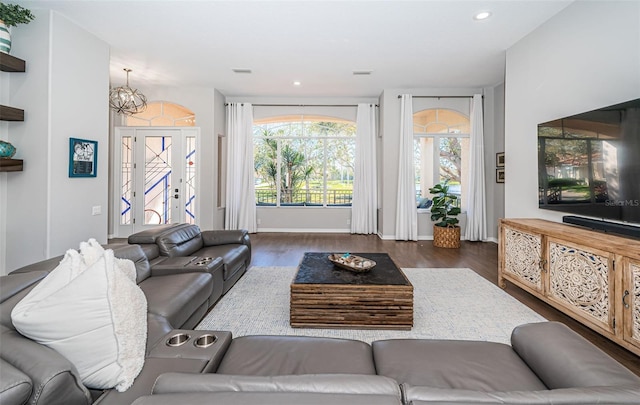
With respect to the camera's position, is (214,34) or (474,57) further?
(474,57)

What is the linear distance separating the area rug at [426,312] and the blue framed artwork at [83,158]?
237 centimetres

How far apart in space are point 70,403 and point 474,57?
18.4 ft

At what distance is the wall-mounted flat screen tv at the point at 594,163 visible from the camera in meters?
2.38

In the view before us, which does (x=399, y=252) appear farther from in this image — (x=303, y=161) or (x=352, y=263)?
(x=303, y=161)

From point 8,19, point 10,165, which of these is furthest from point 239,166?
point 8,19

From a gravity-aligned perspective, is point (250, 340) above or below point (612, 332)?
above

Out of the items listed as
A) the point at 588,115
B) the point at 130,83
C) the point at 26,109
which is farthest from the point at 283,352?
the point at 130,83

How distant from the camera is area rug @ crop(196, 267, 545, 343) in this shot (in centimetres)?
244

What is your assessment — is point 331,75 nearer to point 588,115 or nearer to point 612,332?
point 588,115

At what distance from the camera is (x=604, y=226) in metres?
2.58

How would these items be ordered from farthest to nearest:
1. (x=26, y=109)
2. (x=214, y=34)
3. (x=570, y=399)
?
(x=214, y=34) → (x=26, y=109) → (x=570, y=399)

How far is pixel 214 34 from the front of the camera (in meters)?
3.99

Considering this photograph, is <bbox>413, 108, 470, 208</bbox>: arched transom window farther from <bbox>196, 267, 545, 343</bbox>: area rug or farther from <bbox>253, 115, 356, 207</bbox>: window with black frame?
<bbox>196, 267, 545, 343</bbox>: area rug

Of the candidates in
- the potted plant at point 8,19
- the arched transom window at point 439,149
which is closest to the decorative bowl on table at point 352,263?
the potted plant at point 8,19
